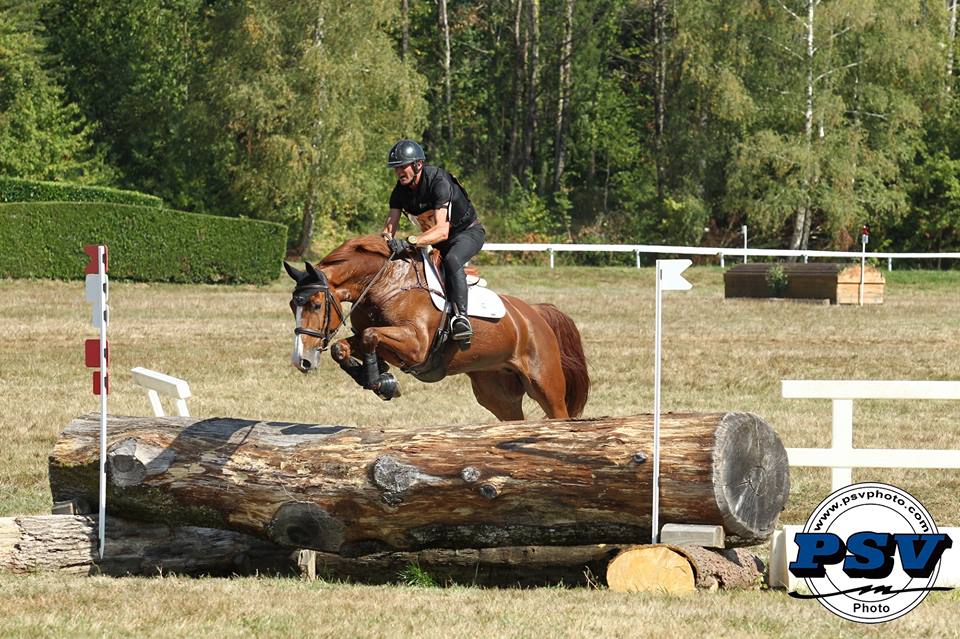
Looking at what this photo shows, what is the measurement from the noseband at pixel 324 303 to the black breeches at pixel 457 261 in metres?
1.06

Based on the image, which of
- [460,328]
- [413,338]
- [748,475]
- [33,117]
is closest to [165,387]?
[413,338]

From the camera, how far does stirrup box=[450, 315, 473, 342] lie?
9.20m

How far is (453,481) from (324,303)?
159 cm

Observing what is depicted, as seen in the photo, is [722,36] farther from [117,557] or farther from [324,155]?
[117,557]

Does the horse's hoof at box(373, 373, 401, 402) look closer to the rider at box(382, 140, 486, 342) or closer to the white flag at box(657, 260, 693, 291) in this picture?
the rider at box(382, 140, 486, 342)

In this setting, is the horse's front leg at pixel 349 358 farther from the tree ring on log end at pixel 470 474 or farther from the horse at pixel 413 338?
the tree ring on log end at pixel 470 474

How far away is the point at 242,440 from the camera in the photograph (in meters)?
7.92

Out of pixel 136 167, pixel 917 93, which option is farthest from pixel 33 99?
pixel 917 93

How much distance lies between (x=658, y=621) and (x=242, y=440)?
2.80 meters

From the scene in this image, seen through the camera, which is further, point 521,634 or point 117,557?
point 117,557

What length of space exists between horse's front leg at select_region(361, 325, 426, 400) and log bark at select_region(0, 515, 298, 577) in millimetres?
1176

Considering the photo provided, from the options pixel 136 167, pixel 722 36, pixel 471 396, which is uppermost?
pixel 722 36

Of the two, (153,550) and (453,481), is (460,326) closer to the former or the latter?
(453,481)

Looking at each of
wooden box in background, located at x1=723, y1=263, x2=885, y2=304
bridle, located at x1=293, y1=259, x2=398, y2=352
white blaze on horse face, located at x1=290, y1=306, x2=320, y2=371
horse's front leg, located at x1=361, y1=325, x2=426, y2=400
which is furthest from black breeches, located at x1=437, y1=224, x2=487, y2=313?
wooden box in background, located at x1=723, y1=263, x2=885, y2=304
